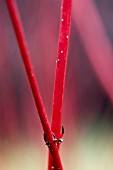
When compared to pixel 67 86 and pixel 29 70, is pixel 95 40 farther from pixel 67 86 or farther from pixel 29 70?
pixel 29 70

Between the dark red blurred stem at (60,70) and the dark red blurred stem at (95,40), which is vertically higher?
the dark red blurred stem at (95,40)

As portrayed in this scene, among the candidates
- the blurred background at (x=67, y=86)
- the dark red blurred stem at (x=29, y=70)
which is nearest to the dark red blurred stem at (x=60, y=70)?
the dark red blurred stem at (x=29, y=70)

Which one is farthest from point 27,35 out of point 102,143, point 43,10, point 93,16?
point 102,143

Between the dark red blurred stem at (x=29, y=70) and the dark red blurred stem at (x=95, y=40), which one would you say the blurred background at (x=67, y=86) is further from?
the dark red blurred stem at (x=29, y=70)

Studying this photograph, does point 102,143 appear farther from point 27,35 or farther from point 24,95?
point 27,35

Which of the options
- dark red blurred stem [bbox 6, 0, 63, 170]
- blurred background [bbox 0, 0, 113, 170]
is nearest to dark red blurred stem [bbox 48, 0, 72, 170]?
dark red blurred stem [bbox 6, 0, 63, 170]

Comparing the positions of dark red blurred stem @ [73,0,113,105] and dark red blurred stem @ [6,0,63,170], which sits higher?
dark red blurred stem @ [73,0,113,105]

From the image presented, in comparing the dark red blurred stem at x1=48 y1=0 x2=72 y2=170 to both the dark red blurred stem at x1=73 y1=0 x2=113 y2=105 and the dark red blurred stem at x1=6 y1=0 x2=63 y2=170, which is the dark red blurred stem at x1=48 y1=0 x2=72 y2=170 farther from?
the dark red blurred stem at x1=73 y1=0 x2=113 y2=105

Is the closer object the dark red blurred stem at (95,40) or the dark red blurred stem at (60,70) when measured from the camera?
the dark red blurred stem at (60,70)

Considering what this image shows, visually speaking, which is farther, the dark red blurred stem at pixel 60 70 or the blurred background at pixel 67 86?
the blurred background at pixel 67 86
